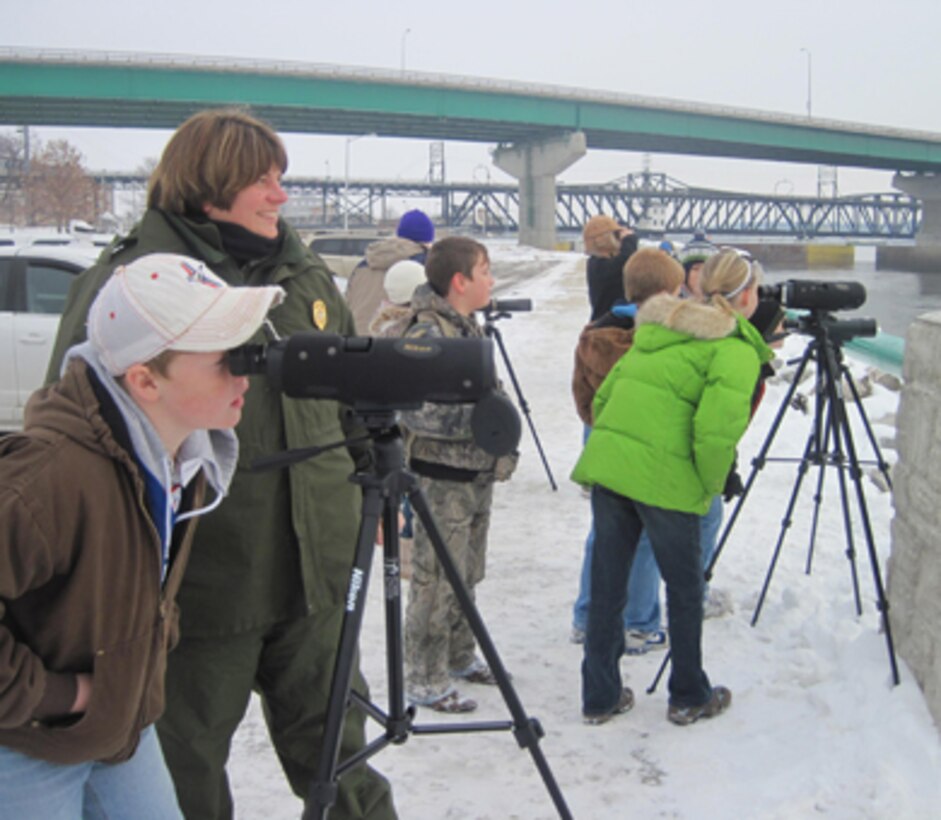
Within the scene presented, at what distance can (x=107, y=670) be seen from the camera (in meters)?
1.58

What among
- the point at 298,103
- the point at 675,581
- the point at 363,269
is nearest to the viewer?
the point at 675,581

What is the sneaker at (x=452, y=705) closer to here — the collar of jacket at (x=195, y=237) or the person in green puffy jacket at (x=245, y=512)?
the person in green puffy jacket at (x=245, y=512)

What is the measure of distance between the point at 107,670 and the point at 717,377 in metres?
2.29

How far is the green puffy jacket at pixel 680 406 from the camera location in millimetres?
3285

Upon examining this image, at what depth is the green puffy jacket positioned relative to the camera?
3.29m

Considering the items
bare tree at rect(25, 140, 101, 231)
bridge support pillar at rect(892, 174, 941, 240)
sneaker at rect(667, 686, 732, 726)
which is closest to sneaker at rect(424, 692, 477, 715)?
sneaker at rect(667, 686, 732, 726)

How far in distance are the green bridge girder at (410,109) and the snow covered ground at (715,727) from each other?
38336 millimetres

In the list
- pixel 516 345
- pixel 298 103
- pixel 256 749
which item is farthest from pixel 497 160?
pixel 256 749

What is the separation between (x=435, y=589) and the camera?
12.3ft

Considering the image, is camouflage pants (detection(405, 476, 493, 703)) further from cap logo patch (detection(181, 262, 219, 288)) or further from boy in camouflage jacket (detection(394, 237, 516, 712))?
cap logo patch (detection(181, 262, 219, 288))

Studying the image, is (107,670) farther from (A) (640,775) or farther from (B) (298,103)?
(B) (298,103)

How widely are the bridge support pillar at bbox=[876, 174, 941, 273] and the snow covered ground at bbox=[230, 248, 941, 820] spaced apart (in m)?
73.6

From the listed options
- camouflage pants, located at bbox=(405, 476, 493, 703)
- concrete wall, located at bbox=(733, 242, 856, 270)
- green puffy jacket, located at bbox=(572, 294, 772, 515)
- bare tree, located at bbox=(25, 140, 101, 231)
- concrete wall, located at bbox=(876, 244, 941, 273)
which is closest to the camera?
green puffy jacket, located at bbox=(572, 294, 772, 515)

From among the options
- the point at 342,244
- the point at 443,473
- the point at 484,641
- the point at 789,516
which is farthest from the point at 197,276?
the point at 342,244
